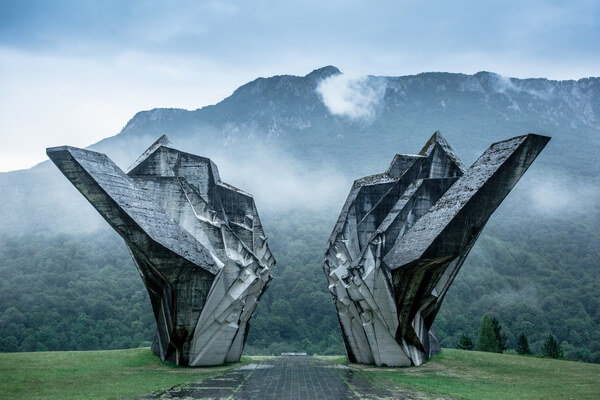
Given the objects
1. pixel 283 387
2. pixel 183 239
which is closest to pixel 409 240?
pixel 283 387

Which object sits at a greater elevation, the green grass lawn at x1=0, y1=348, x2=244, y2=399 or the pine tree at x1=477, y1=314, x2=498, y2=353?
the green grass lawn at x1=0, y1=348, x2=244, y2=399

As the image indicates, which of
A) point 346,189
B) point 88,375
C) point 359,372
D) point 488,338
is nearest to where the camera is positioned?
point 88,375

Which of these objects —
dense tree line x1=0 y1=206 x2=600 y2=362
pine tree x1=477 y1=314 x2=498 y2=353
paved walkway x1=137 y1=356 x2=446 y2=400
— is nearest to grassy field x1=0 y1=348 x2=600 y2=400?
paved walkway x1=137 y1=356 x2=446 y2=400

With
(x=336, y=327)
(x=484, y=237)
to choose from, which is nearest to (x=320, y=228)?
(x=484, y=237)

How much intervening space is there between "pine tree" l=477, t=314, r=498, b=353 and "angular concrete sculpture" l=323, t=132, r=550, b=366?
1684 cm

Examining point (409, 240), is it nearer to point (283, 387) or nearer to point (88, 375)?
point (283, 387)

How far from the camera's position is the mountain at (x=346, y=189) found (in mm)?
56906

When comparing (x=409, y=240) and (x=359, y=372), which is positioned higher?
(x=409, y=240)

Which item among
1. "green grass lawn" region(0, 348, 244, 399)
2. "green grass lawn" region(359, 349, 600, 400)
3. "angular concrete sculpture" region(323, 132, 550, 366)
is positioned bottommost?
"green grass lawn" region(359, 349, 600, 400)

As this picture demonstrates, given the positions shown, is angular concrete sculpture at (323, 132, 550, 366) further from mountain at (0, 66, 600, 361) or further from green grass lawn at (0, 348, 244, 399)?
mountain at (0, 66, 600, 361)

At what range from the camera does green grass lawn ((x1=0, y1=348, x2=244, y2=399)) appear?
45.1 feet

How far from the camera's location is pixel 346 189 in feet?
364

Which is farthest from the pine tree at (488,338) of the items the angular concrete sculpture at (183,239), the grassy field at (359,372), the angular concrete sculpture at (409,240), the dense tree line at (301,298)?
the angular concrete sculpture at (183,239)

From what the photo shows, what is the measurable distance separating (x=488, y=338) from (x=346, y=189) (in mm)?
72214
